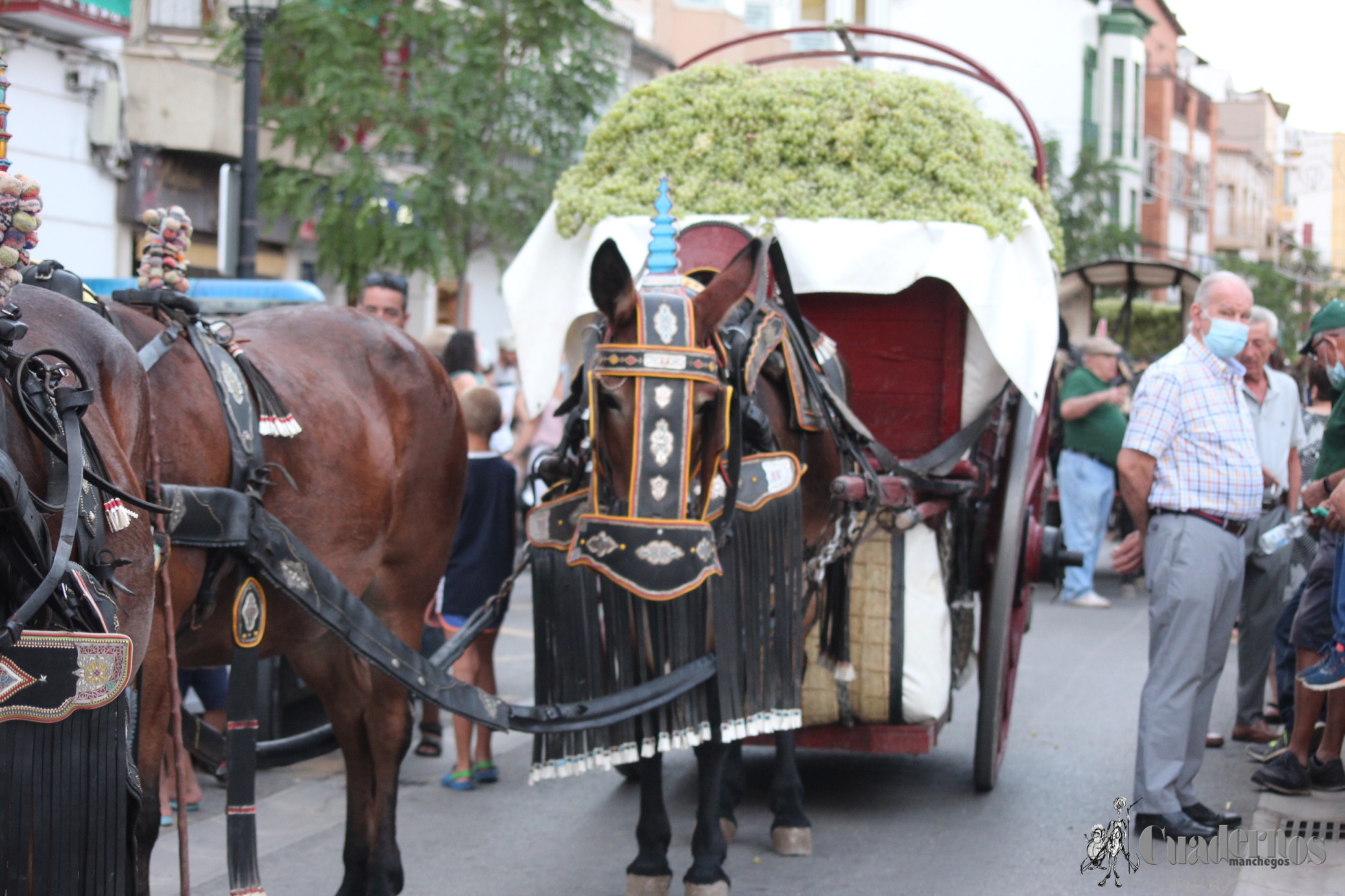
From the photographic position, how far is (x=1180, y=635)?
5.16 meters

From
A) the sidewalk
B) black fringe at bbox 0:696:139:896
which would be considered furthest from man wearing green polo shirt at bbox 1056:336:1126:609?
black fringe at bbox 0:696:139:896

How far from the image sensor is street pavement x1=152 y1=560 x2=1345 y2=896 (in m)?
4.77

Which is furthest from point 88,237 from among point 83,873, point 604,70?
point 83,873

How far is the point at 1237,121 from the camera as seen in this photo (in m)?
40.4

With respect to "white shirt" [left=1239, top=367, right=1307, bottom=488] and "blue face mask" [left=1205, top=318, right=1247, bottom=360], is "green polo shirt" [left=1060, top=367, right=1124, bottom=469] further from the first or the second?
"blue face mask" [left=1205, top=318, right=1247, bottom=360]

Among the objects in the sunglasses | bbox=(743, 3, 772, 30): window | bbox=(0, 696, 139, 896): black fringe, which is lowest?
bbox=(0, 696, 139, 896): black fringe

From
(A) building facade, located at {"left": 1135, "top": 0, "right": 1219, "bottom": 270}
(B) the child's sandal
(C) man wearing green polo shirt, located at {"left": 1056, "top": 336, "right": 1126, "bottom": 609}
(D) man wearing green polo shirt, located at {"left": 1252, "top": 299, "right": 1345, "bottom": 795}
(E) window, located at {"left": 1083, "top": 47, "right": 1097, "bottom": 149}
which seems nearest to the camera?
(D) man wearing green polo shirt, located at {"left": 1252, "top": 299, "right": 1345, "bottom": 795}

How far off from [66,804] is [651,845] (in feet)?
7.48

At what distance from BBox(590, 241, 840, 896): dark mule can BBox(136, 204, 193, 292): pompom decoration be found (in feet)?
3.70

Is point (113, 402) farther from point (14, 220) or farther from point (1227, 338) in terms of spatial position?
point (1227, 338)

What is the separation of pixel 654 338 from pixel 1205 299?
257cm

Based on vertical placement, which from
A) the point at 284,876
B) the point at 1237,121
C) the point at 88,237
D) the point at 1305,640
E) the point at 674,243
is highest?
the point at 1237,121

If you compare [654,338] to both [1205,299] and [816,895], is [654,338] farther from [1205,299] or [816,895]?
[1205,299]

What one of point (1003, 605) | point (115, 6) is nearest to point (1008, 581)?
point (1003, 605)
